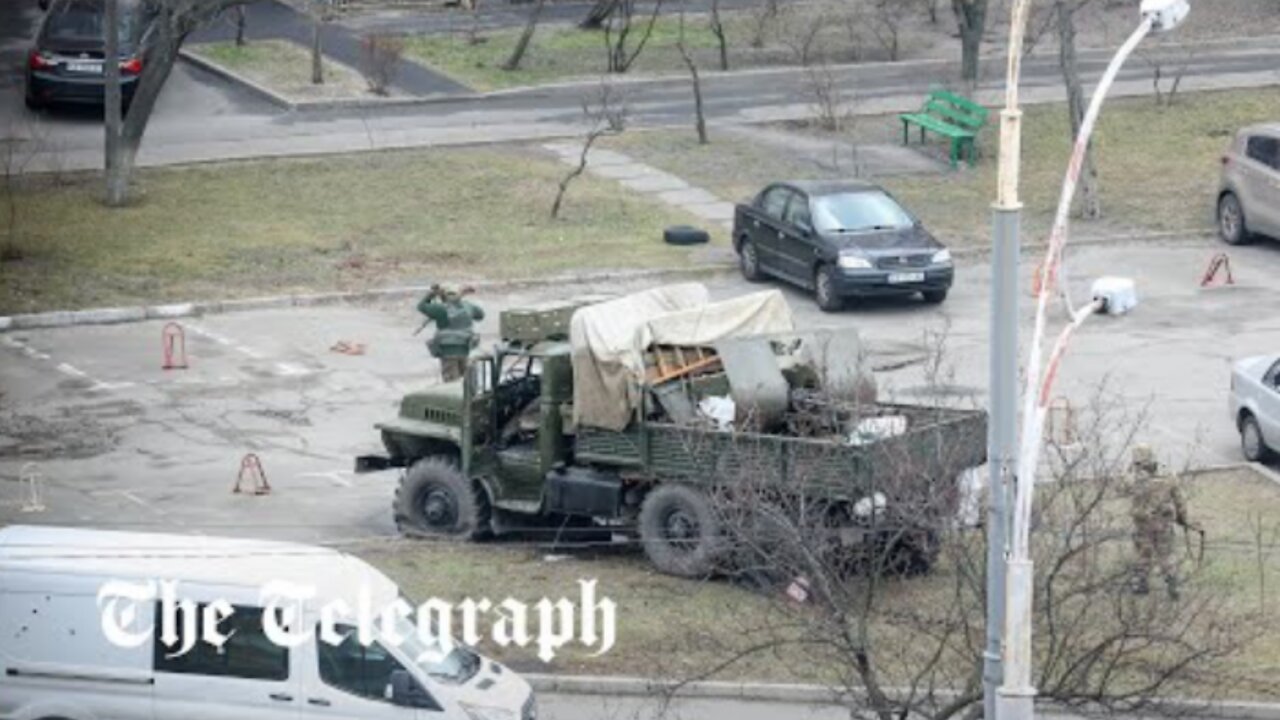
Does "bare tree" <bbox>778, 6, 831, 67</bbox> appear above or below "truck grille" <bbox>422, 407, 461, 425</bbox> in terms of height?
above

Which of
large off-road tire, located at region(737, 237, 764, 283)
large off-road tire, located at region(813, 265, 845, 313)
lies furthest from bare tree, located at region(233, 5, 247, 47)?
large off-road tire, located at region(813, 265, 845, 313)

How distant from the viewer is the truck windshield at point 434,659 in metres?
20.3

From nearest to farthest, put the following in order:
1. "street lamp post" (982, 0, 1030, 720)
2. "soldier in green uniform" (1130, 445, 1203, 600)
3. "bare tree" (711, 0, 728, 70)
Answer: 1. "street lamp post" (982, 0, 1030, 720)
2. "soldier in green uniform" (1130, 445, 1203, 600)
3. "bare tree" (711, 0, 728, 70)

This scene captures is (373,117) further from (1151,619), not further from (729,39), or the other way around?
(1151,619)

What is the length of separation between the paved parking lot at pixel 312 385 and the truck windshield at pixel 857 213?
3.03 feet

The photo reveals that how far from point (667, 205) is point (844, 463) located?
53.5ft

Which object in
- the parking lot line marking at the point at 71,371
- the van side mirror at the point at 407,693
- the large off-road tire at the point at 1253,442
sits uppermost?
the parking lot line marking at the point at 71,371

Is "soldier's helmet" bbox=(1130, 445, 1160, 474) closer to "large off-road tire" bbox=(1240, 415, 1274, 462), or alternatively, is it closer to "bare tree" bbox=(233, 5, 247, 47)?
"large off-road tire" bbox=(1240, 415, 1274, 462)

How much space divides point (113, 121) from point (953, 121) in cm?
1158

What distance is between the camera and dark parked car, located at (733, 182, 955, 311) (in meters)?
34.8

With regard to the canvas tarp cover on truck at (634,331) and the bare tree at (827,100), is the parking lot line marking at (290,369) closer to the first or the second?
the canvas tarp cover on truck at (634,331)

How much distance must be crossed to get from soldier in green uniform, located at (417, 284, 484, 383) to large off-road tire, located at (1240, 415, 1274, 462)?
7.08 meters

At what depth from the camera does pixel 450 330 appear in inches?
1151

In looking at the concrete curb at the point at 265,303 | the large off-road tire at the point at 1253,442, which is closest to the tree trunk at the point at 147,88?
the concrete curb at the point at 265,303
